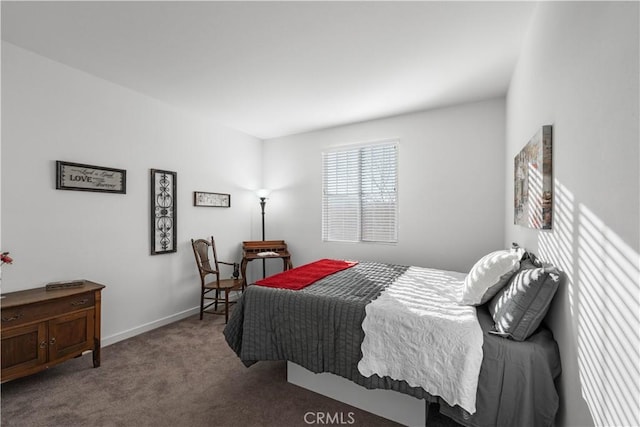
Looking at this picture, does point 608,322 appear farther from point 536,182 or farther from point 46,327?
point 46,327

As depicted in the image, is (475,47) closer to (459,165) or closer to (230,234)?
(459,165)

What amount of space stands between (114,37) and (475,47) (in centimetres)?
286

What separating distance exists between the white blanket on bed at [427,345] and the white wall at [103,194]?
2.72 meters

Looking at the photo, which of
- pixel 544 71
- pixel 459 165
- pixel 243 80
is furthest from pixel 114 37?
pixel 459 165

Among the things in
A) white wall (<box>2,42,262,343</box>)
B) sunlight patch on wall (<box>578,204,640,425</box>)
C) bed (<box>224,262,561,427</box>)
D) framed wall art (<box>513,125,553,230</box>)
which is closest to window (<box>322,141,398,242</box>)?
bed (<box>224,262,561,427</box>)

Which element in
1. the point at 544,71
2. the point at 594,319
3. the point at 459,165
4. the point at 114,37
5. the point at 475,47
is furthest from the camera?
the point at 459,165

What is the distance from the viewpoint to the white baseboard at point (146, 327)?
2.94 meters

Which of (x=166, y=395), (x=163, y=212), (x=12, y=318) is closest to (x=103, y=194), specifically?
(x=163, y=212)

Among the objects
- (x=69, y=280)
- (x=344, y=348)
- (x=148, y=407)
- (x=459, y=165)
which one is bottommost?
(x=148, y=407)

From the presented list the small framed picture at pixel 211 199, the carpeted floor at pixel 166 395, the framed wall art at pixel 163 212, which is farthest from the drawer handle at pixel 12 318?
the small framed picture at pixel 211 199

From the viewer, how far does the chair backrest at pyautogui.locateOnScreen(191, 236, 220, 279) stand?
3604 millimetres

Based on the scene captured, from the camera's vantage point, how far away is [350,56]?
2461 mm

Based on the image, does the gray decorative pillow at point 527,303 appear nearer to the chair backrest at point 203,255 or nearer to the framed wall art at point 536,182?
the framed wall art at point 536,182

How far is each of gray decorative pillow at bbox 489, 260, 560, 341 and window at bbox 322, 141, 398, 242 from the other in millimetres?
2320
